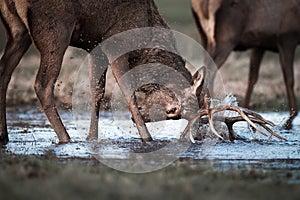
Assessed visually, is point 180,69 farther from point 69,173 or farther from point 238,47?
point 238,47

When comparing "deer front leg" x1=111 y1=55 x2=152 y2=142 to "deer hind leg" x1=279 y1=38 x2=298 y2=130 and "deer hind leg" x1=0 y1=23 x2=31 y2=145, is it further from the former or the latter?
"deer hind leg" x1=279 y1=38 x2=298 y2=130

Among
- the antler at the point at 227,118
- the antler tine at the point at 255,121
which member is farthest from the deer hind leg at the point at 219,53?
A: the antler at the point at 227,118

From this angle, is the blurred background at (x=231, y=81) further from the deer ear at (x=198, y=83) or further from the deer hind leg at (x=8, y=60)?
the deer ear at (x=198, y=83)

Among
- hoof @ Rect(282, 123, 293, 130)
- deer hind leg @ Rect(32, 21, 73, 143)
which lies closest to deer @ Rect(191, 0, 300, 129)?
hoof @ Rect(282, 123, 293, 130)

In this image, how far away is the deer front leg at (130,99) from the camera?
9016 millimetres

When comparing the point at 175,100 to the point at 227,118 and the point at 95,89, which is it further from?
the point at 95,89

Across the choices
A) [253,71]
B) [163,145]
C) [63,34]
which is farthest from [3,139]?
[253,71]

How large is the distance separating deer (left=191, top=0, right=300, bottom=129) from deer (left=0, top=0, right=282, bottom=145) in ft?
12.0

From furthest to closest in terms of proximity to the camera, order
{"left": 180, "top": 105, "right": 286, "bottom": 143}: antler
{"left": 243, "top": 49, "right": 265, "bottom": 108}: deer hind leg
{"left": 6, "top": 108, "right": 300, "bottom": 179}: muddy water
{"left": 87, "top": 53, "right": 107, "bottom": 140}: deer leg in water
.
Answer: {"left": 243, "top": 49, "right": 265, "bottom": 108}: deer hind leg, {"left": 87, "top": 53, "right": 107, "bottom": 140}: deer leg in water, {"left": 180, "top": 105, "right": 286, "bottom": 143}: antler, {"left": 6, "top": 108, "right": 300, "bottom": 179}: muddy water

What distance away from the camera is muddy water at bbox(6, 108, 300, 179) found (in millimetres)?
7629

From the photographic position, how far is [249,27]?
13.4 metres

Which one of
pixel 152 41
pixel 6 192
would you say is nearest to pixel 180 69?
pixel 152 41

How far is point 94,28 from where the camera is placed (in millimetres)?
9172

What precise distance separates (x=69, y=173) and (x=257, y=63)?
355 inches
